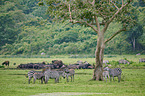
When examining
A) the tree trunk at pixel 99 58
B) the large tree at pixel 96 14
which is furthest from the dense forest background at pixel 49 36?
the tree trunk at pixel 99 58

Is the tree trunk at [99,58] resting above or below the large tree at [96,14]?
below

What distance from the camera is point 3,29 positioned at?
86.4 m

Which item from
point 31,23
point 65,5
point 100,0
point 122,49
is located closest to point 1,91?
point 65,5

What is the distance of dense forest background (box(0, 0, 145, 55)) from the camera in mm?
73562

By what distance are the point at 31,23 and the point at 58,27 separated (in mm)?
9370

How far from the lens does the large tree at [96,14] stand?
22422 mm

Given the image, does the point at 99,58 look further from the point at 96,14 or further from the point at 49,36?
the point at 49,36

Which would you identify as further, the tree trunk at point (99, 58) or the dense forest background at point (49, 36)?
the dense forest background at point (49, 36)

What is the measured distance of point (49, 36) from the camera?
8331 centimetres

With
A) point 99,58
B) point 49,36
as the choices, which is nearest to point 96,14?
point 99,58

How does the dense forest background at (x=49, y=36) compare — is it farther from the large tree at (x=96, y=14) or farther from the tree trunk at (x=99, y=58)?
the tree trunk at (x=99, y=58)

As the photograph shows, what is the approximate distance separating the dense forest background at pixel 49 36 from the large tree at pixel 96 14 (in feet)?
146

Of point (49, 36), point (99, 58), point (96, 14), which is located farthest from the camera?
point (49, 36)

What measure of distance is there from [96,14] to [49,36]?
6155 centimetres
